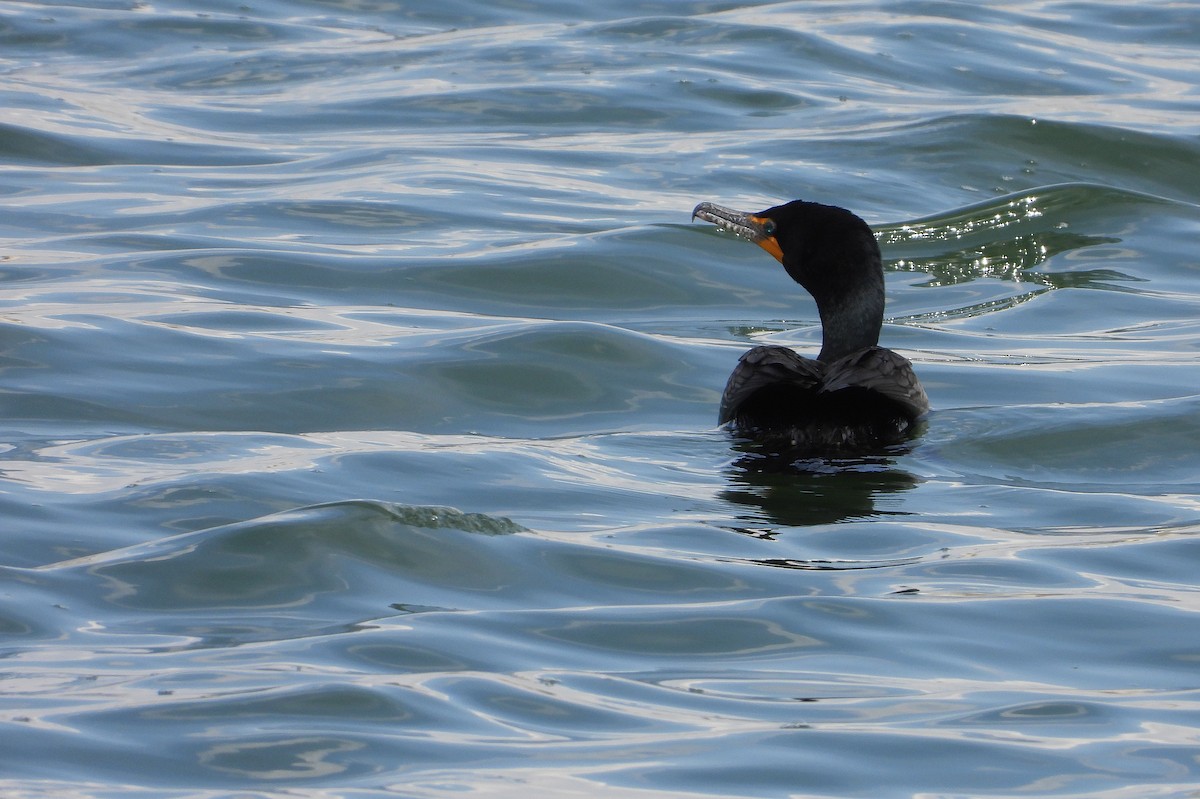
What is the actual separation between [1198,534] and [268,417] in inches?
151

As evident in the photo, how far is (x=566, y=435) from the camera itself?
311 inches

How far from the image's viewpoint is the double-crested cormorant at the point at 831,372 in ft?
23.3

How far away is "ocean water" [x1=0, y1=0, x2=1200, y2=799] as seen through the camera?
433cm

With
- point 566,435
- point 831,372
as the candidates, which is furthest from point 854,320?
point 566,435

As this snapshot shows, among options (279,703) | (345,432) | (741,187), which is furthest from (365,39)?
(279,703)

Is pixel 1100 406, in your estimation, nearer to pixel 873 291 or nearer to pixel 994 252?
pixel 873 291

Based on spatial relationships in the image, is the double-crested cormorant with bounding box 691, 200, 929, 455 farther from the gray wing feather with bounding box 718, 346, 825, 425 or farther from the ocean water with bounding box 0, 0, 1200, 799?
the ocean water with bounding box 0, 0, 1200, 799

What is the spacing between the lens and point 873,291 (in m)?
8.25

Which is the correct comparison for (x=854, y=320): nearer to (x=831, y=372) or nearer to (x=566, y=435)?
(x=831, y=372)

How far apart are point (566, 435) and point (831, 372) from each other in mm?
Answer: 1217

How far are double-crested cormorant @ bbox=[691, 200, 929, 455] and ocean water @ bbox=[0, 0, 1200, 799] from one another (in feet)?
0.51

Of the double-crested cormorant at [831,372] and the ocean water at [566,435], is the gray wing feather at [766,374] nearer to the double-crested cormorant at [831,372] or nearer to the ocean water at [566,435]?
the double-crested cormorant at [831,372]

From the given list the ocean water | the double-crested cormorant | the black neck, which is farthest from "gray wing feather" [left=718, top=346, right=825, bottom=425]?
the black neck

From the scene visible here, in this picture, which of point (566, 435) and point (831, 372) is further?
point (566, 435)
